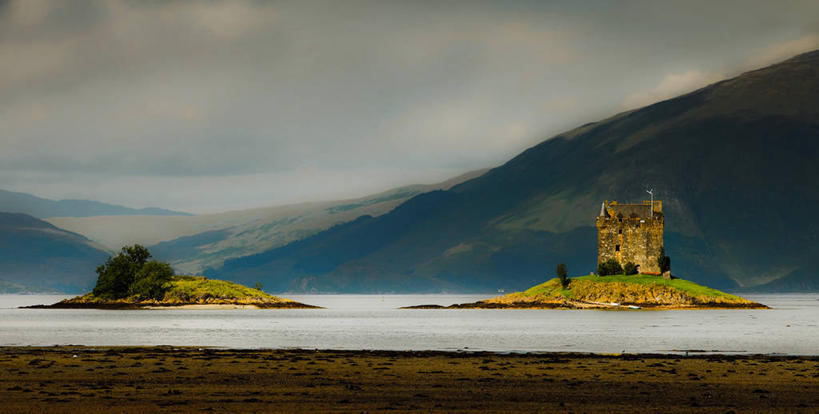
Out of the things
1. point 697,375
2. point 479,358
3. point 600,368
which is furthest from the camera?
point 479,358

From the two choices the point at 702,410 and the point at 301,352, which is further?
the point at 301,352

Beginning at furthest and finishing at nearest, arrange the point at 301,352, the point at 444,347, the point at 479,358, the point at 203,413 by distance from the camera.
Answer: the point at 444,347
the point at 301,352
the point at 479,358
the point at 203,413

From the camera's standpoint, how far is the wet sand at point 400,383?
130 feet

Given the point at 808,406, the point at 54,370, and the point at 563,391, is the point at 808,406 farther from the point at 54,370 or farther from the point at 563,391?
the point at 54,370

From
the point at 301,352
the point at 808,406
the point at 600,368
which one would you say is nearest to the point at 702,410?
the point at 808,406

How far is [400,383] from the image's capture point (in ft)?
159

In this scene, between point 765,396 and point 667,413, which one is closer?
point 667,413

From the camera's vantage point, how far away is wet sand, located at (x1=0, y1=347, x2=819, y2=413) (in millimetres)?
39656

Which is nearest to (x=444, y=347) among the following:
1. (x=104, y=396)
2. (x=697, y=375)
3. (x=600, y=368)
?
(x=600, y=368)

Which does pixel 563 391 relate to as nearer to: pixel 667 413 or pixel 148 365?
pixel 667 413

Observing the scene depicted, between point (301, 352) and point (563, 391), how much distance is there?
33065 mm

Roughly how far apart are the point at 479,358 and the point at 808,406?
1174 inches

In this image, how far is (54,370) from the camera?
54188 mm

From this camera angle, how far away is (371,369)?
187 feet
